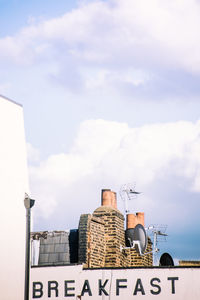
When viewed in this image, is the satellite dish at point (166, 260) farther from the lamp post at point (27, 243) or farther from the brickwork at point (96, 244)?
the lamp post at point (27, 243)

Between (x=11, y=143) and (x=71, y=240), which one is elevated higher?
(x=11, y=143)

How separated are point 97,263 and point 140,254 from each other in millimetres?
2138

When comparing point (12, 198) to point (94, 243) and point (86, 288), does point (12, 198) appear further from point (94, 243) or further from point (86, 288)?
point (94, 243)

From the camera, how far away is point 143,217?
80.9 feet

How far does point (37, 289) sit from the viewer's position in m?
18.0

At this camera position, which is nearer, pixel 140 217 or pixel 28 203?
pixel 28 203

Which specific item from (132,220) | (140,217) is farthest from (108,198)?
(140,217)

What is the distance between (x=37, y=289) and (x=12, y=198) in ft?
13.9

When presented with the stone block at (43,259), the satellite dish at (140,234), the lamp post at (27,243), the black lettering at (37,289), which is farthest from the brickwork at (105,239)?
the lamp post at (27,243)

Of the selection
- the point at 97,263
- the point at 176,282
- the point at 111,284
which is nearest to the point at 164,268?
the point at 176,282

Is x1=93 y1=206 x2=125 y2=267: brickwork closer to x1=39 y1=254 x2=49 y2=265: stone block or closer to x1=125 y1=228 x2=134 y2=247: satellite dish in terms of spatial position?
x1=125 y1=228 x2=134 y2=247: satellite dish

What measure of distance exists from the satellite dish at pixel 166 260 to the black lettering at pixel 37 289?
18.3 feet

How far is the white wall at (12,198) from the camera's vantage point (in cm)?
1463

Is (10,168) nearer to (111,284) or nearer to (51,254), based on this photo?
(111,284)
